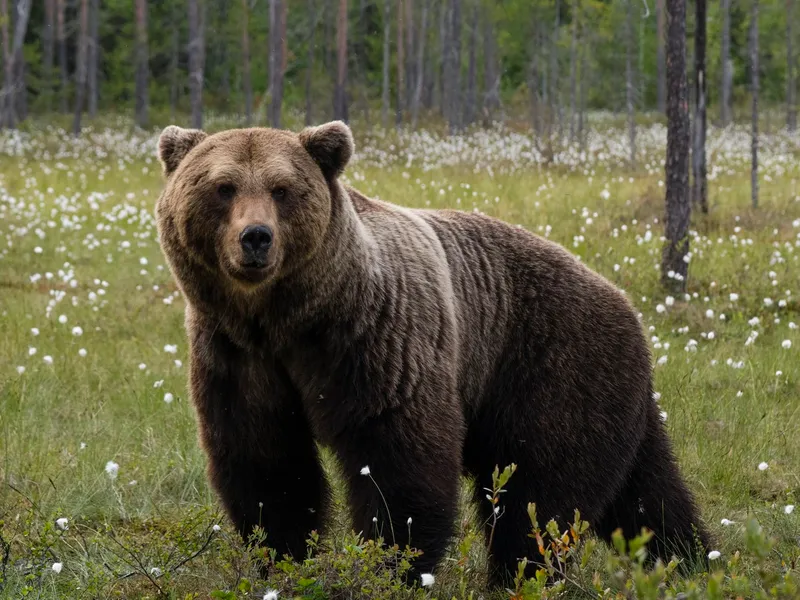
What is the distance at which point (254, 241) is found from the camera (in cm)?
324

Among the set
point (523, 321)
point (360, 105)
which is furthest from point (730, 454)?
point (360, 105)

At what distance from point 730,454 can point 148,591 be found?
10.00 ft

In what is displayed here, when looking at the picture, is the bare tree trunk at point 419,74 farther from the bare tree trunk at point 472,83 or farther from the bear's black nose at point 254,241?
the bear's black nose at point 254,241

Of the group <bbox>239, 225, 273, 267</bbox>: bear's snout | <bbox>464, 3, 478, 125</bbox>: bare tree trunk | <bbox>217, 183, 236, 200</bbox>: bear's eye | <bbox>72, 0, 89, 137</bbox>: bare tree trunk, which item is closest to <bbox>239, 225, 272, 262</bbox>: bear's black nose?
<bbox>239, 225, 273, 267</bbox>: bear's snout

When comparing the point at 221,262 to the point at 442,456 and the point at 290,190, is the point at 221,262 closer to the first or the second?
the point at 290,190

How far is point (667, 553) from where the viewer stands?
434 centimetres

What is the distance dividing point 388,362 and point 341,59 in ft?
68.8

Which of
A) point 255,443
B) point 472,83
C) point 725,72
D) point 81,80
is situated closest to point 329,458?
point 255,443

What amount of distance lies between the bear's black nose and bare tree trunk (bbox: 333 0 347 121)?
20.7 meters

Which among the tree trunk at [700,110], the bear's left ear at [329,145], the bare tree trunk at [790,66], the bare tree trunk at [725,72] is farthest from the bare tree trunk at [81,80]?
Answer: the bear's left ear at [329,145]

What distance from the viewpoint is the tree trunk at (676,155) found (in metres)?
8.52

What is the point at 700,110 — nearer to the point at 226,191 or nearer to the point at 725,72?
the point at 226,191

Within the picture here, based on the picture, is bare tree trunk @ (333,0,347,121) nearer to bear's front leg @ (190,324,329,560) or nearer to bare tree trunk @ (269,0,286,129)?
bare tree trunk @ (269,0,286,129)

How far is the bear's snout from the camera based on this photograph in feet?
10.6
